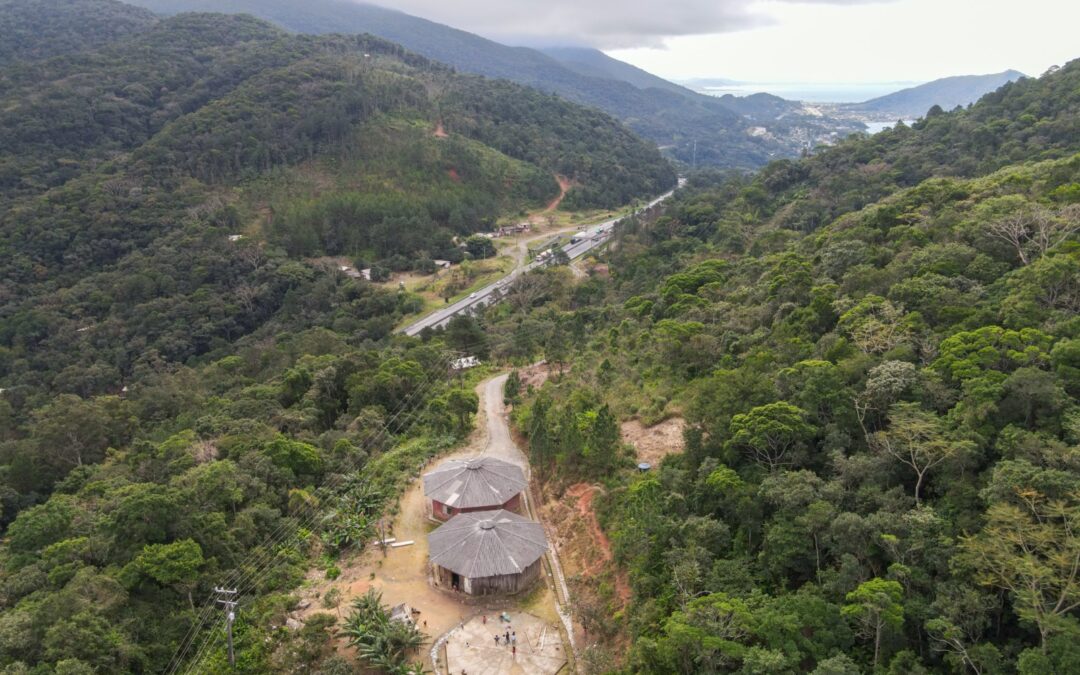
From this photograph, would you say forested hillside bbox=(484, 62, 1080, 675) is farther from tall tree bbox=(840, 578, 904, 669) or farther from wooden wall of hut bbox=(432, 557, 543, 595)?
wooden wall of hut bbox=(432, 557, 543, 595)

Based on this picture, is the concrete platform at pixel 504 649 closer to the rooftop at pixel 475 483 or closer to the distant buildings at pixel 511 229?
the rooftop at pixel 475 483

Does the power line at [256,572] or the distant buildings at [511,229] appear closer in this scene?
the power line at [256,572]

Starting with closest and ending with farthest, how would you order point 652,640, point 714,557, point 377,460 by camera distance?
point 652,640 < point 714,557 < point 377,460

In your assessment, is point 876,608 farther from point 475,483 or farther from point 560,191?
point 560,191

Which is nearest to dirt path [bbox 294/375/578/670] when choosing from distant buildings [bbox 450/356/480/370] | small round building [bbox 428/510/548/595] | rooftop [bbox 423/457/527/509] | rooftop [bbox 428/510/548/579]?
small round building [bbox 428/510/548/595]

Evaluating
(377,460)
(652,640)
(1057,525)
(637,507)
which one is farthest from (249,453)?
(1057,525)

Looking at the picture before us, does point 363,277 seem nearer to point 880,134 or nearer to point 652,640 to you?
point 880,134

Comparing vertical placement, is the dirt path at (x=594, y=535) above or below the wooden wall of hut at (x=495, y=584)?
above

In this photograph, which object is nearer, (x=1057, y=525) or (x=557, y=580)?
(x=1057, y=525)

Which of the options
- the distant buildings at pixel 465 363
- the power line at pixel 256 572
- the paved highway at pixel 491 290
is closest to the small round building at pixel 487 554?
the power line at pixel 256 572
